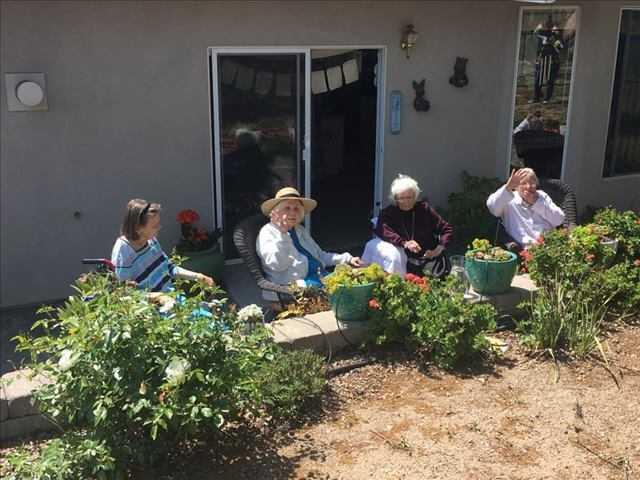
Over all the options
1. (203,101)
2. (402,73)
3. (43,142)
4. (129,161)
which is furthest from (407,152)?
(43,142)

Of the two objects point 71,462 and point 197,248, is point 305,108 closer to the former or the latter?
point 197,248

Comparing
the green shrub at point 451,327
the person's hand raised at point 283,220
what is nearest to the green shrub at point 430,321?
the green shrub at point 451,327

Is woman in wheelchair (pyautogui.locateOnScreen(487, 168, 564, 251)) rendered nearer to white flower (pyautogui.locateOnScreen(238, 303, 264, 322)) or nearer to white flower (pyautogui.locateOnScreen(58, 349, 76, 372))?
white flower (pyautogui.locateOnScreen(238, 303, 264, 322))

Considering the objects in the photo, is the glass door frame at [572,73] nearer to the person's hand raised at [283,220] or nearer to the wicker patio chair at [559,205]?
the wicker patio chair at [559,205]

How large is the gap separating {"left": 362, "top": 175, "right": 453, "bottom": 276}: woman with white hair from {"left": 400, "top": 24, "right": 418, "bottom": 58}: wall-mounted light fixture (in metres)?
1.93

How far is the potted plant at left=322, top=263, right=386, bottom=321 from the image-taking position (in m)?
4.38

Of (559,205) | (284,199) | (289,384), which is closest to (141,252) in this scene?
(284,199)

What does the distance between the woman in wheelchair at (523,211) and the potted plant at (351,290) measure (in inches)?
77.3

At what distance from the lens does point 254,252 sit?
5188mm

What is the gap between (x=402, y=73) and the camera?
274 inches

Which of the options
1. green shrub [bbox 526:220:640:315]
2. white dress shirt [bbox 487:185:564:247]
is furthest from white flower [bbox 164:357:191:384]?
white dress shirt [bbox 487:185:564:247]

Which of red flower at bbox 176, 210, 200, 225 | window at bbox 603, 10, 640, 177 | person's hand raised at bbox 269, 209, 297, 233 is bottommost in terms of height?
red flower at bbox 176, 210, 200, 225

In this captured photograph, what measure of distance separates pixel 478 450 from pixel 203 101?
12.7 feet

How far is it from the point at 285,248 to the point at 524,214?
2.25m
